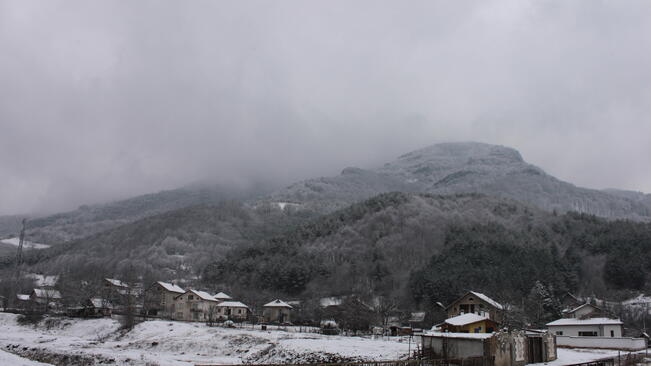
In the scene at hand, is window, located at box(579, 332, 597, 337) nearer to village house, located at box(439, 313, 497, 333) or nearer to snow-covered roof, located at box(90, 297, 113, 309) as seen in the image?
village house, located at box(439, 313, 497, 333)

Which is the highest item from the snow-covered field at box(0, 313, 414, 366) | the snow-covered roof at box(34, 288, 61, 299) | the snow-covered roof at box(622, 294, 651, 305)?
the snow-covered roof at box(622, 294, 651, 305)

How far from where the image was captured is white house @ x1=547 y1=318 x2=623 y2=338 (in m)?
55.9

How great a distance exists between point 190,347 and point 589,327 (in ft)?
142

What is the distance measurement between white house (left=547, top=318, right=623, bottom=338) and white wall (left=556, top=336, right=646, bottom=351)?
1.49 m

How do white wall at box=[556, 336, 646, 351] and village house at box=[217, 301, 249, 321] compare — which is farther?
village house at box=[217, 301, 249, 321]

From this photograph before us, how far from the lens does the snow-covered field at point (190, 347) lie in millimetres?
42594

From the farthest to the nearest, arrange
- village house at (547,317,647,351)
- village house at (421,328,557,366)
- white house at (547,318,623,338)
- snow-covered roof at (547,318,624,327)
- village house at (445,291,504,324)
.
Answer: village house at (445,291,504,324)
white house at (547,318,623,338)
snow-covered roof at (547,318,624,327)
village house at (547,317,647,351)
village house at (421,328,557,366)

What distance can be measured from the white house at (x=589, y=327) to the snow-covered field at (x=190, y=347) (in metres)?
19.3

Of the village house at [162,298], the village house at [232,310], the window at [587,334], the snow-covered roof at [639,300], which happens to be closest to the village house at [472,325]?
the window at [587,334]

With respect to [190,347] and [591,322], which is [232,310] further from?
[591,322]

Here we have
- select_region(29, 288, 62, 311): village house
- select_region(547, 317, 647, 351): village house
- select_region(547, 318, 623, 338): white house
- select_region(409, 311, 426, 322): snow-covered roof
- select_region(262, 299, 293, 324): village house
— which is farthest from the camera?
select_region(262, 299, 293, 324): village house

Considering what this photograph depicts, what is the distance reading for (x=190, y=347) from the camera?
5372 cm

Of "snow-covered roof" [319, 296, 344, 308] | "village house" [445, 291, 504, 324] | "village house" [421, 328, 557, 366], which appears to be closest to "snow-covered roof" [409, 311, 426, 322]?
"village house" [445, 291, 504, 324]

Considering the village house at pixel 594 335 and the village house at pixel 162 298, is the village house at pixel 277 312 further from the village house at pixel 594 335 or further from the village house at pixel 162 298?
the village house at pixel 594 335
